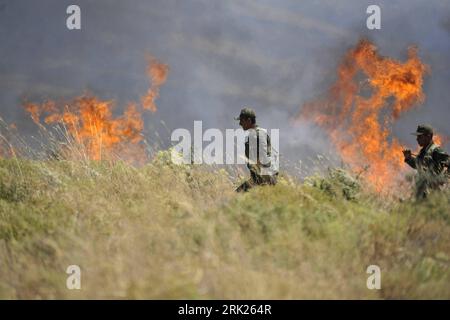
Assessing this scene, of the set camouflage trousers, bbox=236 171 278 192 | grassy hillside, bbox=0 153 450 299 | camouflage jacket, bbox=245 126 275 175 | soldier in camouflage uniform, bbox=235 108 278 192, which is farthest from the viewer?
camouflage jacket, bbox=245 126 275 175

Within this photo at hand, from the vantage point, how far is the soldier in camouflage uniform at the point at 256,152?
879 cm

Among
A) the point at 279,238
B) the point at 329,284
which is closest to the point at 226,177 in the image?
the point at 279,238

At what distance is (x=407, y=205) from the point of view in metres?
6.36

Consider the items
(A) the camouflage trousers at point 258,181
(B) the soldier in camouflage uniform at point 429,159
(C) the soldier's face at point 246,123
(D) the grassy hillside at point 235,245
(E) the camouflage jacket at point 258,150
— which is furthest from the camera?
(C) the soldier's face at point 246,123

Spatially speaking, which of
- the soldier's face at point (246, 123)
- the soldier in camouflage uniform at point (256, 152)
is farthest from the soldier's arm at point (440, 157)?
the soldier's face at point (246, 123)

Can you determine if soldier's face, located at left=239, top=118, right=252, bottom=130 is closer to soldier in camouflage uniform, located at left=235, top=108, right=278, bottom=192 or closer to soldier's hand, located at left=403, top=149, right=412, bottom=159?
soldier in camouflage uniform, located at left=235, top=108, right=278, bottom=192

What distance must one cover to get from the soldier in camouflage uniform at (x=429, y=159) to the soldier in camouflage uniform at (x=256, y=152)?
7.45ft

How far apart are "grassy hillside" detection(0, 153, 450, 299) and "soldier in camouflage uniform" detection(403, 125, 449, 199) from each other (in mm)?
950

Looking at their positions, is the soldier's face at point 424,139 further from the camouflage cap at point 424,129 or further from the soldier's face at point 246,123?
the soldier's face at point 246,123

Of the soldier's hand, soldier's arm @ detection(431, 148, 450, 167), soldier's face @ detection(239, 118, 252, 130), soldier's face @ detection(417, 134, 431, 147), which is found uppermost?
soldier's face @ detection(239, 118, 252, 130)

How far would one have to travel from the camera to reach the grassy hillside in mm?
4469

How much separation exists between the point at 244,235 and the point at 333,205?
180 cm

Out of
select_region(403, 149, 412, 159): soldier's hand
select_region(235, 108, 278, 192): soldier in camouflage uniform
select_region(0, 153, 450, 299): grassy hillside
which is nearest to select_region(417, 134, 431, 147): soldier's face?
select_region(403, 149, 412, 159): soldier's hand
